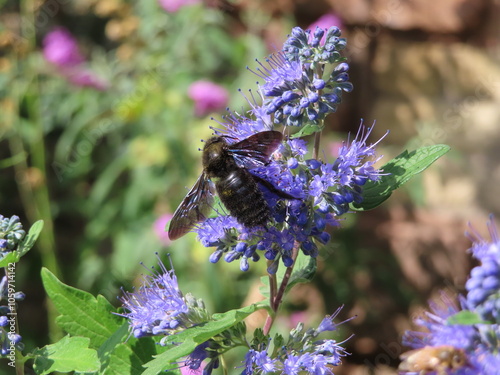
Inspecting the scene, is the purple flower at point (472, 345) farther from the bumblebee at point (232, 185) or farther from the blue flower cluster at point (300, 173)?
the bumblebee at point (232, 185)

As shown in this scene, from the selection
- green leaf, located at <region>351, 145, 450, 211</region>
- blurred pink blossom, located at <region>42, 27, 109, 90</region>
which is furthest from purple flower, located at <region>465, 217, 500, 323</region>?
blurred pink blossom, located at <region>42, 27, 109, 90</region>

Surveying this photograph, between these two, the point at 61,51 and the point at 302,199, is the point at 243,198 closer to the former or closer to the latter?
the point at 302,199

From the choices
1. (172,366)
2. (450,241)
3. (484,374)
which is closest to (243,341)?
(172,366)

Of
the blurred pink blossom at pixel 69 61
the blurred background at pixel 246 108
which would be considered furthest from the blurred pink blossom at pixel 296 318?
the blurred pink blossom at pixel 69 61

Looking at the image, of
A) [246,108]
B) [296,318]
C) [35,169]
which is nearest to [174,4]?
[246,108]

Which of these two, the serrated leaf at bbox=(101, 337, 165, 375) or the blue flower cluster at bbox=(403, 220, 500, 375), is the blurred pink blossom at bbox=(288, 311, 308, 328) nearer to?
the serrated leaf at bbox=(101, 337, 165, 375)

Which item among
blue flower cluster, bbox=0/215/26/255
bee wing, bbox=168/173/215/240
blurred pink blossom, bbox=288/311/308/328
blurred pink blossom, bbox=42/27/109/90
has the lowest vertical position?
blurred pink blossom, bbox=288/311/308/328

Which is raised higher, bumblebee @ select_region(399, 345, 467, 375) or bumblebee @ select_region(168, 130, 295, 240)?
bumblebee @ select_region(168, 130, 295, 240)
